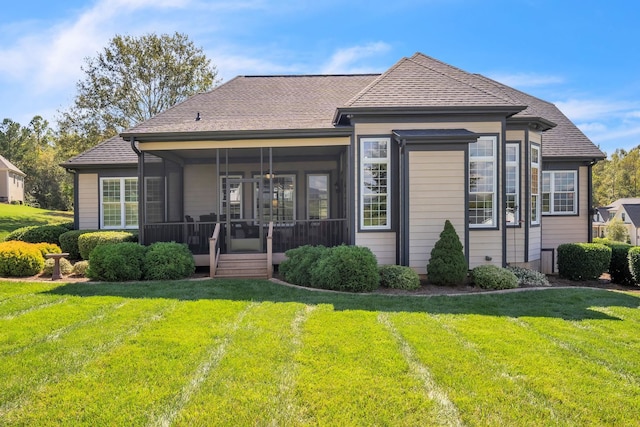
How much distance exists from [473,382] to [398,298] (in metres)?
3.60

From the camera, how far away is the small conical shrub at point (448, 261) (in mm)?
8211

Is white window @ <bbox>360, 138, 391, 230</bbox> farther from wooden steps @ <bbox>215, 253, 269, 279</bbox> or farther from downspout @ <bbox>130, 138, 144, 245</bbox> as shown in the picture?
downspout @ <bbox>130, 138, 144, 245</bbox>

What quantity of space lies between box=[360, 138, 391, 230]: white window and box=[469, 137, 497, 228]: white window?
202 centimetres

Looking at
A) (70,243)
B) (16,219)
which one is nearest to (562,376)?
(70,243)

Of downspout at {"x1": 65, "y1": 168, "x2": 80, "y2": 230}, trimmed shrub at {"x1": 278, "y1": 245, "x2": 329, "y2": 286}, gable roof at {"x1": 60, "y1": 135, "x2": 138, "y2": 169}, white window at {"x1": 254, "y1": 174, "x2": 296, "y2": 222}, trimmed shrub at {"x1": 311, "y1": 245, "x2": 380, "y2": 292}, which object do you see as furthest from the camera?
downspout at {"x1": 65, "y1": 168, "x2": 80, "y2": 230}

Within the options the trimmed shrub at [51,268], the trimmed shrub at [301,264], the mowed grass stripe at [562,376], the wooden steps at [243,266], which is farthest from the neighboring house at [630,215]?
the trimmed shrub at [51,268]

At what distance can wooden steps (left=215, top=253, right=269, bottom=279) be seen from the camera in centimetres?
931

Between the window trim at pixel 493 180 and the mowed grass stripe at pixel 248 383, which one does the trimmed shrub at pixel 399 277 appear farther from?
the mowed grass stripe at pixel 248 383

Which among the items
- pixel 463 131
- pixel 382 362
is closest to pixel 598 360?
pixel 382 362

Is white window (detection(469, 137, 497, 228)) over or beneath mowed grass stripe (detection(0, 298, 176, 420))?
over

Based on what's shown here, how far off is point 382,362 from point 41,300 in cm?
609

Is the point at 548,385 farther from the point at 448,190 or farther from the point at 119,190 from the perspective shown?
the point at 119,190

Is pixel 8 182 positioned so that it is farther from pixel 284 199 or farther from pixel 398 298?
pixel 398 298

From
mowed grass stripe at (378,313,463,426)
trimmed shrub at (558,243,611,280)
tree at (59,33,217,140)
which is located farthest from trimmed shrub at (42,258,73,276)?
tree at (59,33,217,140)
